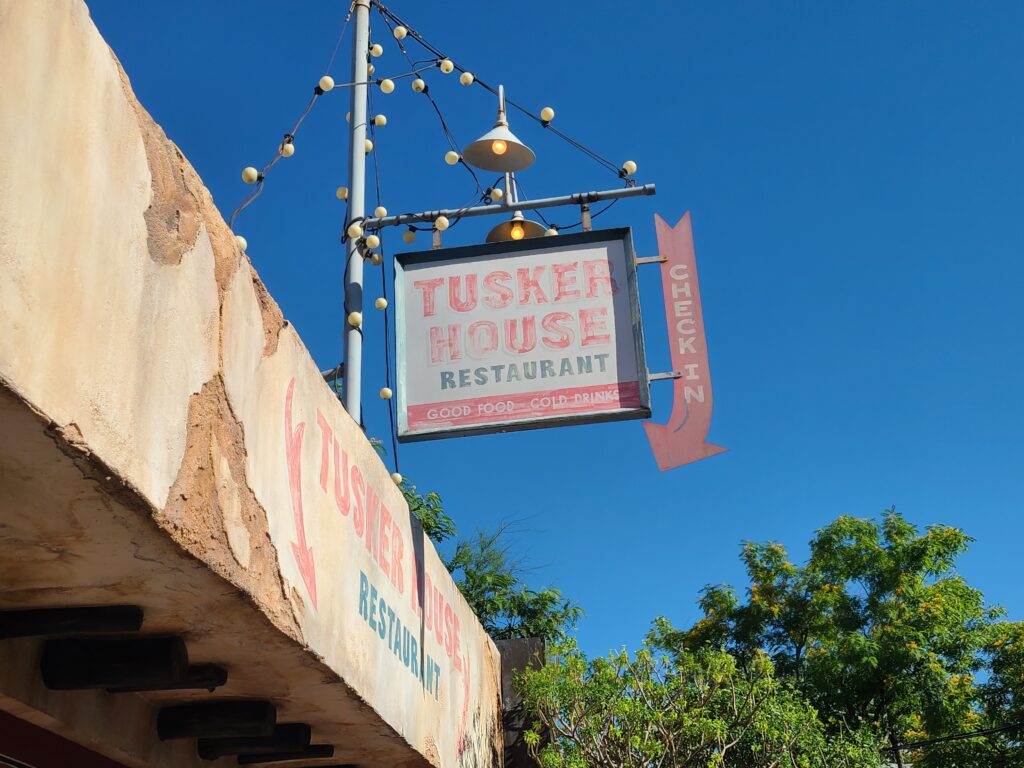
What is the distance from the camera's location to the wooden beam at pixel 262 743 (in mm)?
5586

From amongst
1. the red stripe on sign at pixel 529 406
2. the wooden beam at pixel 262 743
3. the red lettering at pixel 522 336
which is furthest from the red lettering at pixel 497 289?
the wooden beam at pixel 262 743

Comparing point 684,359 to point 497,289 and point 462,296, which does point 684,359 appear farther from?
point 462,296

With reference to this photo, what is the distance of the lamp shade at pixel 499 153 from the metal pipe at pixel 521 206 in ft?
1.36

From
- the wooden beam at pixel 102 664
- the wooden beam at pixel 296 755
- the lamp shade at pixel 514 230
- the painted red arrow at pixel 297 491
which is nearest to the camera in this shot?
the wooden beam at pixel 102 664

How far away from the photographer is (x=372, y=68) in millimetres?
8711

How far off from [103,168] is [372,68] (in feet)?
19.3

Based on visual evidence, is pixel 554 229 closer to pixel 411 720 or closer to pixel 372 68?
pixel 372 68

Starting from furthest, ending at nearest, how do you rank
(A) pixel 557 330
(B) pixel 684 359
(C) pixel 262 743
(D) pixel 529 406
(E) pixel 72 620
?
(B) pixel 684 359 < (A) pixel 557 330 < (D) pixel 529 406 < (C) pixel 262 743 < (E) pixel 72 620

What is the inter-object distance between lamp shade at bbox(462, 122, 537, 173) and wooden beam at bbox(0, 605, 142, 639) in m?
5.25

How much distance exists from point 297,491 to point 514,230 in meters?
3.84

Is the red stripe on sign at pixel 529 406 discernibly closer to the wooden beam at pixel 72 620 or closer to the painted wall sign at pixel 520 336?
the painted wall sign at pixel 520 336

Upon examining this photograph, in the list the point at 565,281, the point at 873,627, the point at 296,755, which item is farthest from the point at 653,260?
the point at 873,627

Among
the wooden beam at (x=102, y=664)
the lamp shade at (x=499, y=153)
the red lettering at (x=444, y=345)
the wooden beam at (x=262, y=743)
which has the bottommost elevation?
the wooden beam at (x=262, y=743)

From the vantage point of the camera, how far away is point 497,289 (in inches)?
277
